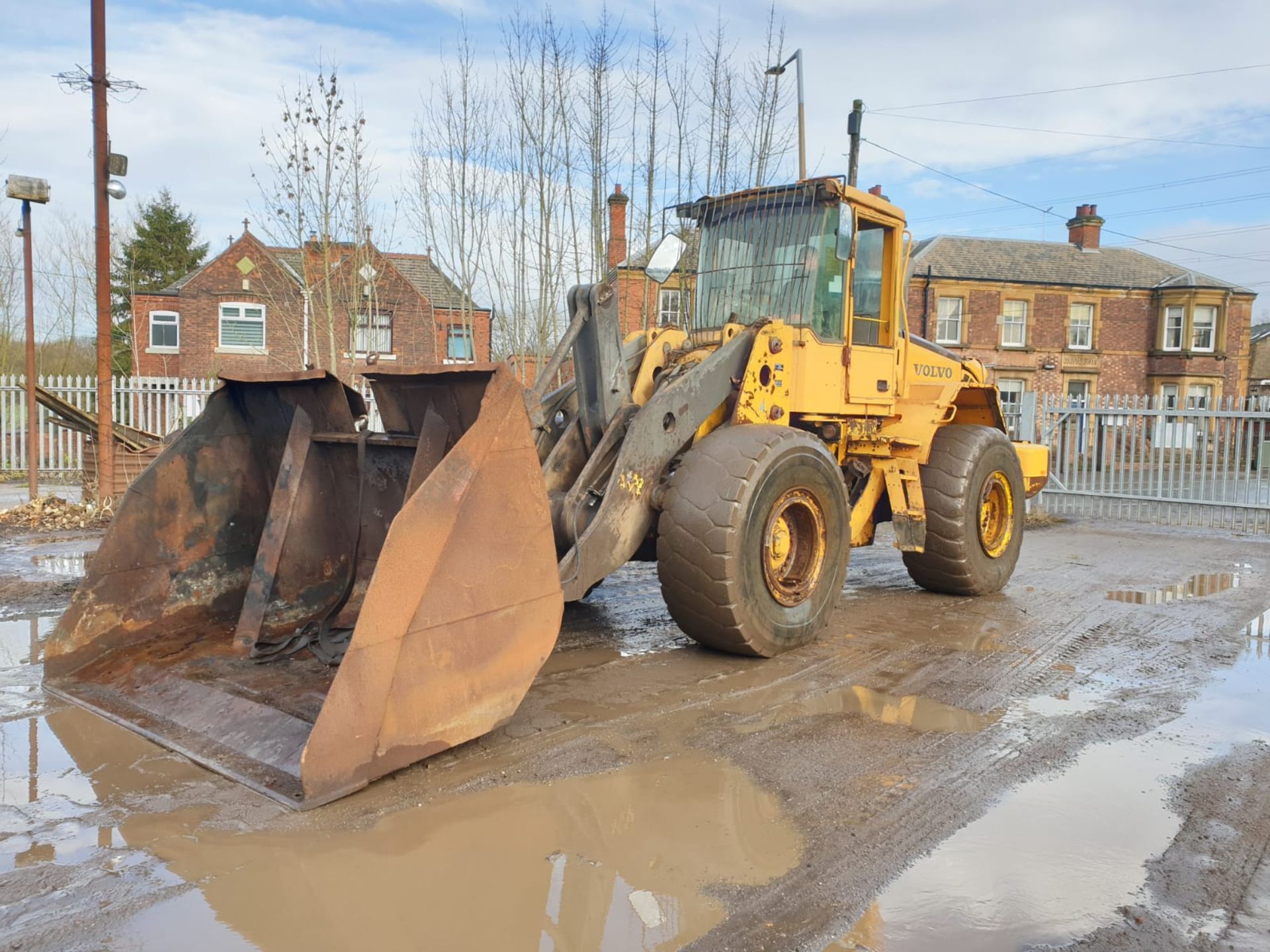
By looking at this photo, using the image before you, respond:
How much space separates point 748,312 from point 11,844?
501cm

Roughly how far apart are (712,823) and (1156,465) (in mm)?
14647

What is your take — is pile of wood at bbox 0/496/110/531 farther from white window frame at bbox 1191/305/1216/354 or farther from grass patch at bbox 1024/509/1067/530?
white window frame at bbox 1191/305/1216/354

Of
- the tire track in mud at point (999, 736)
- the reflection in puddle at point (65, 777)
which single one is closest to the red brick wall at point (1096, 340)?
the tire track in mud at point (999, 736)

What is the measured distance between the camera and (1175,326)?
34500mm

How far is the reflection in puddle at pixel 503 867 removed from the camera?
2.81 metres

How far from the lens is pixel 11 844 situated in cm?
323

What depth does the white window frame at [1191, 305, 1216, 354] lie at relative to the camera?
112 ft

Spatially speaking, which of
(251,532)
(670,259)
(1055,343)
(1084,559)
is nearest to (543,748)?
(251,532)

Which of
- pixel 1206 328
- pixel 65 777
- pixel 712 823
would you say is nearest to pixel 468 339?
pixel 65 777

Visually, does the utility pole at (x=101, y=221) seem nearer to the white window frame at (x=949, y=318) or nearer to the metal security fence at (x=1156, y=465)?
the metal security fence at (x=1156, y=465)

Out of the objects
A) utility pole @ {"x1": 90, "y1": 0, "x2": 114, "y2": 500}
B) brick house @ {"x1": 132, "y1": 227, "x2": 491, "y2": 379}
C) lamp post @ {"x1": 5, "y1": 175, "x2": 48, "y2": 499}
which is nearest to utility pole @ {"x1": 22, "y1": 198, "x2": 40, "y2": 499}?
lamp post @ {"x1": 5, "y1": 175, "x2": 48, "y2": 499}

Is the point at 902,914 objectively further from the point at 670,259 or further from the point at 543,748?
the point at 670,259

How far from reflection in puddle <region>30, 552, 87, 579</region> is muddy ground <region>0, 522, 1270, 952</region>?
100.0 inches

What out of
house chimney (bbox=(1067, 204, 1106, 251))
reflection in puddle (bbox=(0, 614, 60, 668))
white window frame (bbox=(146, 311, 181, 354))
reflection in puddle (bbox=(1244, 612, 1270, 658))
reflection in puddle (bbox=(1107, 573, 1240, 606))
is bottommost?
reflection in puddle (bbox=(1107, 573, 1240, 606))
